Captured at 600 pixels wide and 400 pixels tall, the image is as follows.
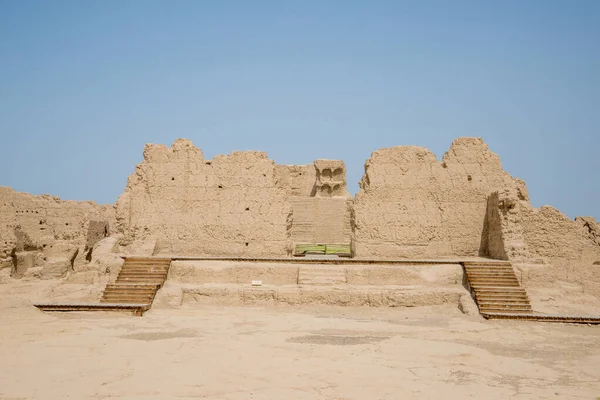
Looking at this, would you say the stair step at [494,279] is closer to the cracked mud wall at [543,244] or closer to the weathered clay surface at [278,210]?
the cracked mud wall at [543,244]

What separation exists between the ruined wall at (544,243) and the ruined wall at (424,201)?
25.9 inches

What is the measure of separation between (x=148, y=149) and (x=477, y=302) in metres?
9.35

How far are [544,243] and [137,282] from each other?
32.5 ft

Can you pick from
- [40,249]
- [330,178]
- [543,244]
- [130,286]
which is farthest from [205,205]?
[330,178]

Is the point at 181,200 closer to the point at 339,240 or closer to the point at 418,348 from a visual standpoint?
the point at 418,348

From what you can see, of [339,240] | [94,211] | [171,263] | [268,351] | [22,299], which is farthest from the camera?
[94,211]

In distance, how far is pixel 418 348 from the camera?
26.4ft

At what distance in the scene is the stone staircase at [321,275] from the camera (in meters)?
12.6

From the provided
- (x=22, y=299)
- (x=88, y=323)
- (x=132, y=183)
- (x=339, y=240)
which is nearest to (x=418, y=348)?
(x=88, y=323)

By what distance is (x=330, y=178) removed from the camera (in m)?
29.5

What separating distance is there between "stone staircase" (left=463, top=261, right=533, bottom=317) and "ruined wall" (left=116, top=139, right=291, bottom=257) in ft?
15.9

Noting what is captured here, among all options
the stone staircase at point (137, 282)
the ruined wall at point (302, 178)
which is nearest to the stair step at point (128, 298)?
the stone staircase at point (137, 282)

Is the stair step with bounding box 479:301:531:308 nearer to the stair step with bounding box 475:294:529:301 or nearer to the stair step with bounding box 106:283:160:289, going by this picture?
the stair step with bounding box 475:294:529:301

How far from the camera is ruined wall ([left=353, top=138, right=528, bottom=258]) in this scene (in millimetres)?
14719
